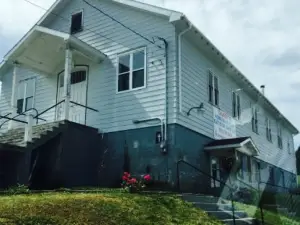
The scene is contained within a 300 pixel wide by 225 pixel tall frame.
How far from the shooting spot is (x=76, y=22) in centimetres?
1786

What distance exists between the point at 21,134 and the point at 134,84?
463cm

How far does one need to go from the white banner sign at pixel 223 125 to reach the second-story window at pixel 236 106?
544 millimetres

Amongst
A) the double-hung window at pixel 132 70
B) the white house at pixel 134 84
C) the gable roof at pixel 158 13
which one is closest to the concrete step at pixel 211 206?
the white house at pixel 134 84

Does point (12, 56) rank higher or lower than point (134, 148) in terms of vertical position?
higher

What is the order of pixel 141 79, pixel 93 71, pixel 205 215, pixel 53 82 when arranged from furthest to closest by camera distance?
pixel 53 82 → pixel 93 71 → pixel 141 79 → pixel 205 215

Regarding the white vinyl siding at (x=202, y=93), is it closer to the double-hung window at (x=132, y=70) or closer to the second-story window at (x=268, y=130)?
the double-hung window at (x=132, y=70)

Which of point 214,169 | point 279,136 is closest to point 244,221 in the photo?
point 214,169

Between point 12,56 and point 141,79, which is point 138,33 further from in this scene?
point 12,56

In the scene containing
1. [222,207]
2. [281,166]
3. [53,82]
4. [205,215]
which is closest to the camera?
[205,215]

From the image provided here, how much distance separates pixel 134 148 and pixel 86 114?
2.69 m

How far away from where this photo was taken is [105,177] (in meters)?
14.9

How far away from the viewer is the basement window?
57.7 feet

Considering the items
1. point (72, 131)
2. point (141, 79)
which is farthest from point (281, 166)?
point (72, 131)

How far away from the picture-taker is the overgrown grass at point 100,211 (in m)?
7.29
